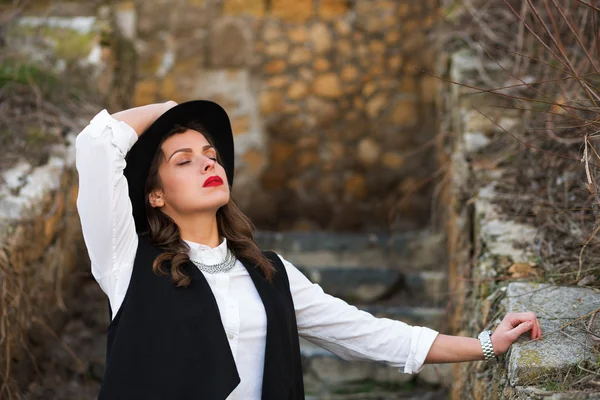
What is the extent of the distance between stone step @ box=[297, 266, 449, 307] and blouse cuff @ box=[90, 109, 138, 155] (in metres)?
2.32

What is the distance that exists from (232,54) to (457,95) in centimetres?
202

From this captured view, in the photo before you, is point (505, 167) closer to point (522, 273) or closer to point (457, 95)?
point (457, 95)

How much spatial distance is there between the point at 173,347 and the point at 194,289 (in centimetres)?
16

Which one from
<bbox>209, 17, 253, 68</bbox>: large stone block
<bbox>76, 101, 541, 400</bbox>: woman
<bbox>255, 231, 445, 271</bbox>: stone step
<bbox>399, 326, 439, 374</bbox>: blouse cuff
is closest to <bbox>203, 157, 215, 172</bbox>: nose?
<bbox>76, 101, 541, 400</bbox>: woman

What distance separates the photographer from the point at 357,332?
89.4 inches

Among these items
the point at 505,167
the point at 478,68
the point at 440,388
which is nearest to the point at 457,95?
the point at 478,68

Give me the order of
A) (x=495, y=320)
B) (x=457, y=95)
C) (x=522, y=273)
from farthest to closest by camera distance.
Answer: (x=457, y=95), (x=522, y=273), (x=495, y=320)

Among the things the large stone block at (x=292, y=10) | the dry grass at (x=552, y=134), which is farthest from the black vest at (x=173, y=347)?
the large stone block at (x=292, y=10)

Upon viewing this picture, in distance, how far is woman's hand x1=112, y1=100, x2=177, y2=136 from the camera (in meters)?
2.20

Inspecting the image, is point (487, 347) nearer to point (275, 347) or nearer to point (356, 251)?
point (275, 347)

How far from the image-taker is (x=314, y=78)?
5.70 meters

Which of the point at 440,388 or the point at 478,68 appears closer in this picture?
the point at 440,388

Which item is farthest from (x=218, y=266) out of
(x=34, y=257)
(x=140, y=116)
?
(x=34, y=257)

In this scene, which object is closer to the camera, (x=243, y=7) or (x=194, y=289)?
(x=194, y=289)
